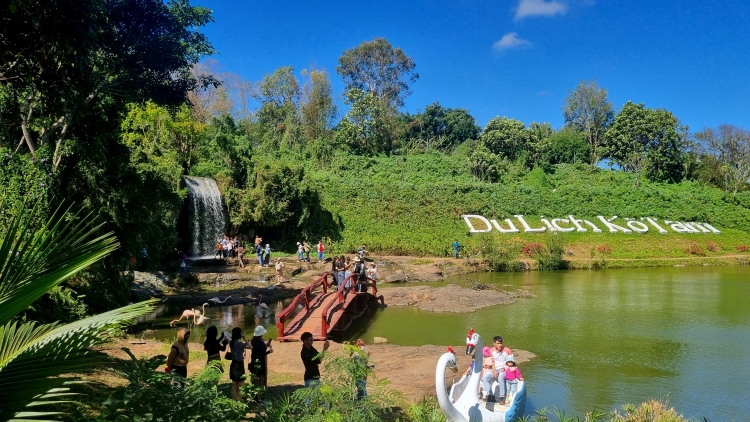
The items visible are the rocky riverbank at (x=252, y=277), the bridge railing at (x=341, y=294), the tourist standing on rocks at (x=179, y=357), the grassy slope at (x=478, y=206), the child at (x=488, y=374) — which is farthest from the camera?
the grassy slope at (x=478, y=206)

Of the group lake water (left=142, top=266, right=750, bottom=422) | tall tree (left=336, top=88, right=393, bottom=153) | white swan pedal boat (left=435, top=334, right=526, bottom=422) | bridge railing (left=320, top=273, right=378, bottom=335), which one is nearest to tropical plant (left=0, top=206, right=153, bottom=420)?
white swan pedal boat (left=435, top=334, right=526, bottom=422)

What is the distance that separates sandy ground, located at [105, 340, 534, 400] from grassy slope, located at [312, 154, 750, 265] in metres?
17.8

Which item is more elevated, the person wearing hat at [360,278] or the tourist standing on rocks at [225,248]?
the tourist standing on rocks at [225,248]

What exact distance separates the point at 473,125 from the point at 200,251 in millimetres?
38540

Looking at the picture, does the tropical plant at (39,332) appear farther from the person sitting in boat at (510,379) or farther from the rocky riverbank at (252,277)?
the rocky riverbank at (252,277)

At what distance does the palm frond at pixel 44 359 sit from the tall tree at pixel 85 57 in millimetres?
3613

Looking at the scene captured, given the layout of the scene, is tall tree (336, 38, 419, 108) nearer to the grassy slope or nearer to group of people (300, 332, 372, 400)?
the grassy slope

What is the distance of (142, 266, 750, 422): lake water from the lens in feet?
30.5

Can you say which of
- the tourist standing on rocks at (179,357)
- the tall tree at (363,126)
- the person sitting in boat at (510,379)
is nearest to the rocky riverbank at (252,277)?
the tourist standing on rocks at (179,357)

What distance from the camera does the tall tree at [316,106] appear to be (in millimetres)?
50438

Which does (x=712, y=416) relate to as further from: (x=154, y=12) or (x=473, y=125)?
(x=473, y=125)

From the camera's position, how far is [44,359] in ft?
8.06

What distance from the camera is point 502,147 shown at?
49.0 meters

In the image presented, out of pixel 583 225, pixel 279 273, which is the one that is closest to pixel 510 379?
pixel 279 273
